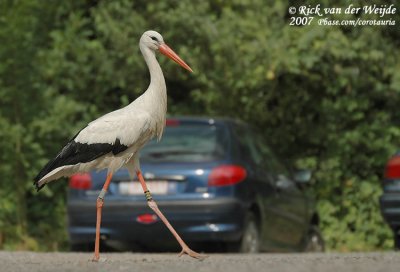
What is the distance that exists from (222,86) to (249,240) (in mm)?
5805

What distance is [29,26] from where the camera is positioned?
1838 centimetres

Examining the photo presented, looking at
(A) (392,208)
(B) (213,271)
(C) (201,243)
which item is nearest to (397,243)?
(A) (392,208)

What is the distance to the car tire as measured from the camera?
1362cm

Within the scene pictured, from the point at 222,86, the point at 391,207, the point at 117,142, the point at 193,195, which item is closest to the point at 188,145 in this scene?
the point at 193,195

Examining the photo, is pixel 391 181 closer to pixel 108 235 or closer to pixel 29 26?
pixel 108 235

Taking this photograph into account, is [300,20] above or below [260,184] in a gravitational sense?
above

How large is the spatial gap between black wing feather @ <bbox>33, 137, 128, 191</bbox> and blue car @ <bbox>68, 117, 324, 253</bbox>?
6.78ft

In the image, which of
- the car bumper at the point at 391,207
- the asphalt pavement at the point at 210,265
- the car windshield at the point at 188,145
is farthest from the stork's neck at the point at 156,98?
the car bumper at the point at 391,207

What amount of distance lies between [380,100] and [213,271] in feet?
35.7

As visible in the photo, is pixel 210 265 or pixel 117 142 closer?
pixel 210 265

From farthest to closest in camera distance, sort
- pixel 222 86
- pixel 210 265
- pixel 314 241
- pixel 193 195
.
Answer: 1. pixel 222 86
2. pixel 314 241
3. pixel 193 195
4. pixel 210 265

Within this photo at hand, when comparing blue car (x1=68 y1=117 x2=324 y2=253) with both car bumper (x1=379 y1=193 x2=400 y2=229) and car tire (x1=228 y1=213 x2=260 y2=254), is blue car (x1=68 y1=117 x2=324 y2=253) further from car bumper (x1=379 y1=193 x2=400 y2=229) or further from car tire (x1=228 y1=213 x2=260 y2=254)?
car bumper (x1=379 y1=193 x2=400 y2=229)

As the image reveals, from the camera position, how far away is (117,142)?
1123 cm

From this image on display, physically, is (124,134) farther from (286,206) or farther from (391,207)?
(286,206)
